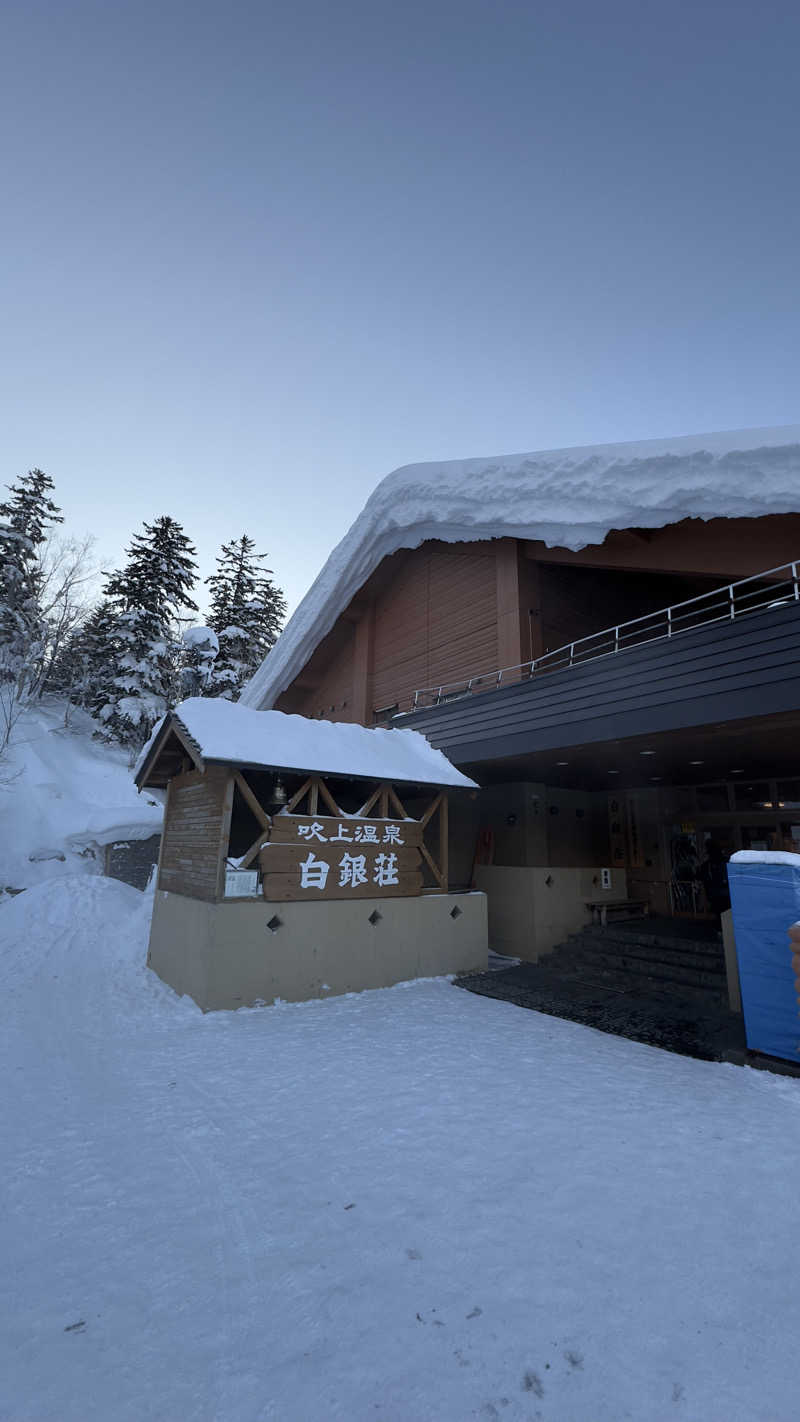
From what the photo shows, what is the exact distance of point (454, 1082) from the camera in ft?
18.0

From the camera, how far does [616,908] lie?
492 inches

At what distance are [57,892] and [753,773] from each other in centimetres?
1558

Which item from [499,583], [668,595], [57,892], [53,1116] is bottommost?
[53,1116]

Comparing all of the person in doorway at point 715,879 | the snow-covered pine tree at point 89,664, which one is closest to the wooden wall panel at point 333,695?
the person in doorway at point 715,879

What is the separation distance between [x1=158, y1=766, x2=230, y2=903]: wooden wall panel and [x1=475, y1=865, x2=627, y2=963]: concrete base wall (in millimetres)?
6222

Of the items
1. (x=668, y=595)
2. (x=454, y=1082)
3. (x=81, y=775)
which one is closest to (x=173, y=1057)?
(x=454, y=1082)

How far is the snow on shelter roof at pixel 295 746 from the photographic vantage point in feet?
25.9

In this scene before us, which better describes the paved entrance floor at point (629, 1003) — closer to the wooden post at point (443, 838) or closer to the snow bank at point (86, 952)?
the wooden post at point (443, 838)

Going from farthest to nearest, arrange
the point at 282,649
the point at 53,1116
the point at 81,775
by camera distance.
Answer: the point at 81,775
the point at 282,649
the point at 53,1116

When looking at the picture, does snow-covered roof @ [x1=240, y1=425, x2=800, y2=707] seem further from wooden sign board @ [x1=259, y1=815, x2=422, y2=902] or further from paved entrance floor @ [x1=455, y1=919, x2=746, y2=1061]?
paved entrance floor @ [x1=455, y1=919, x2=746, y2=1061]

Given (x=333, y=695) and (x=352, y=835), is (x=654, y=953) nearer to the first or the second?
(x=352, y=835)

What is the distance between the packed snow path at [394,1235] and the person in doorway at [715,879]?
22.9 feet

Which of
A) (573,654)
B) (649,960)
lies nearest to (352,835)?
(573,654)

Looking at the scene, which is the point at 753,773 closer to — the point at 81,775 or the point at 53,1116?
the point at 53,1116
